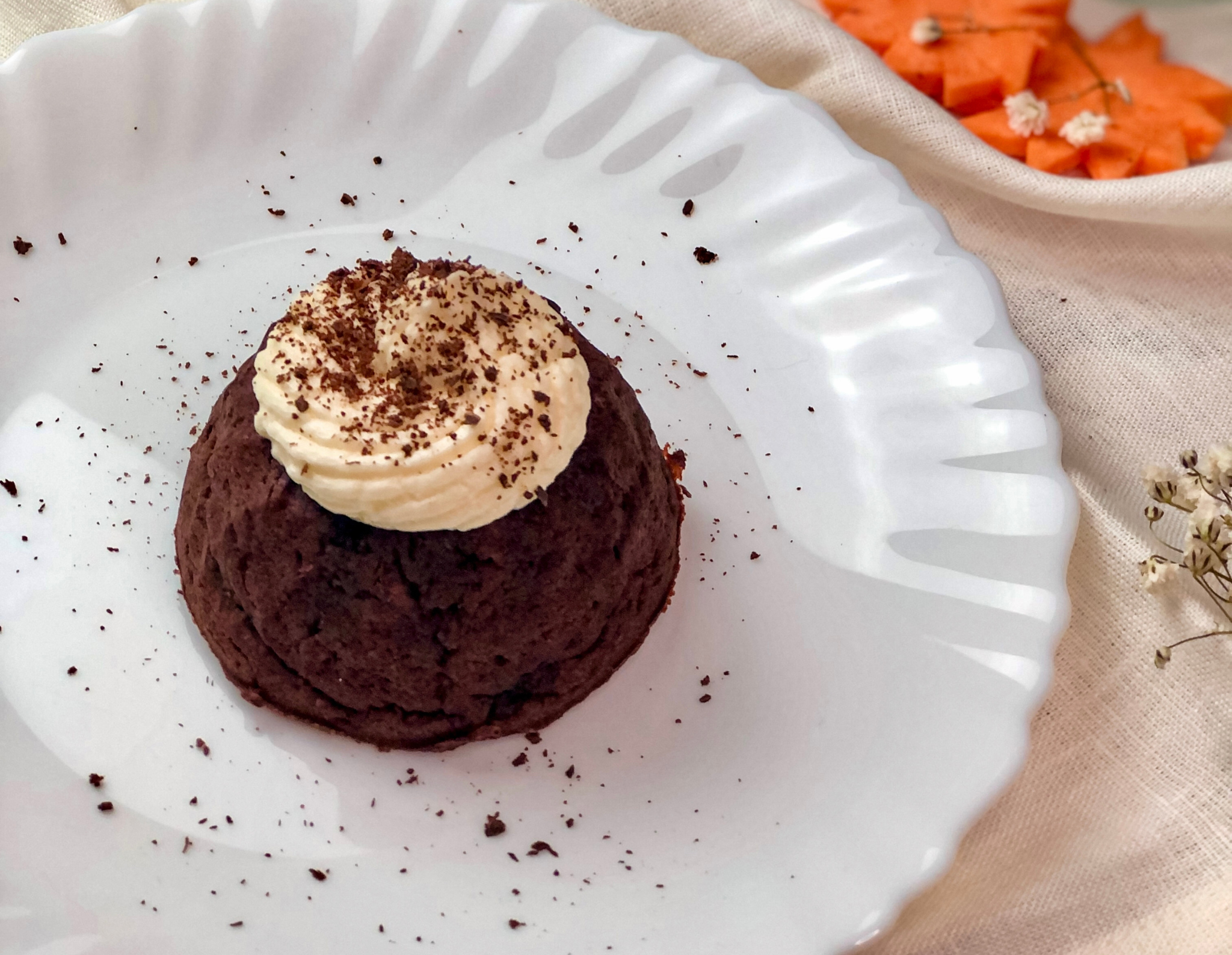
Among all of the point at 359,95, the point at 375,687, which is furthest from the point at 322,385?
the point at 359,95

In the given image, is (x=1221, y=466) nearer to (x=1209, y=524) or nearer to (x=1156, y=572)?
(x=1209, y=524)

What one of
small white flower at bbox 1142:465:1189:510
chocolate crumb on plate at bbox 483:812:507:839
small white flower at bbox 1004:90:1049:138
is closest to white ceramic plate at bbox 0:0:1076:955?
chocolate crumb on plate at bbox 483:812:507:839

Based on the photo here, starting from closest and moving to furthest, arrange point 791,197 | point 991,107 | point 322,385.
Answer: point 322,385 → point 791,197 → point 991,107

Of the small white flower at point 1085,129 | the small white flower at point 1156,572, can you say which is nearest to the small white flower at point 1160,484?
the small white flower at point 1156,572

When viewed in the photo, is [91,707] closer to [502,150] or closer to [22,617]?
[22,617]

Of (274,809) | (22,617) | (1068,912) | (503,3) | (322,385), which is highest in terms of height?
(503,3)

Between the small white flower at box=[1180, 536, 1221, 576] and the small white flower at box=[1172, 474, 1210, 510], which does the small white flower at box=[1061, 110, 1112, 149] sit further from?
the small white flower at box=[1180, 536, 1221, 576]
